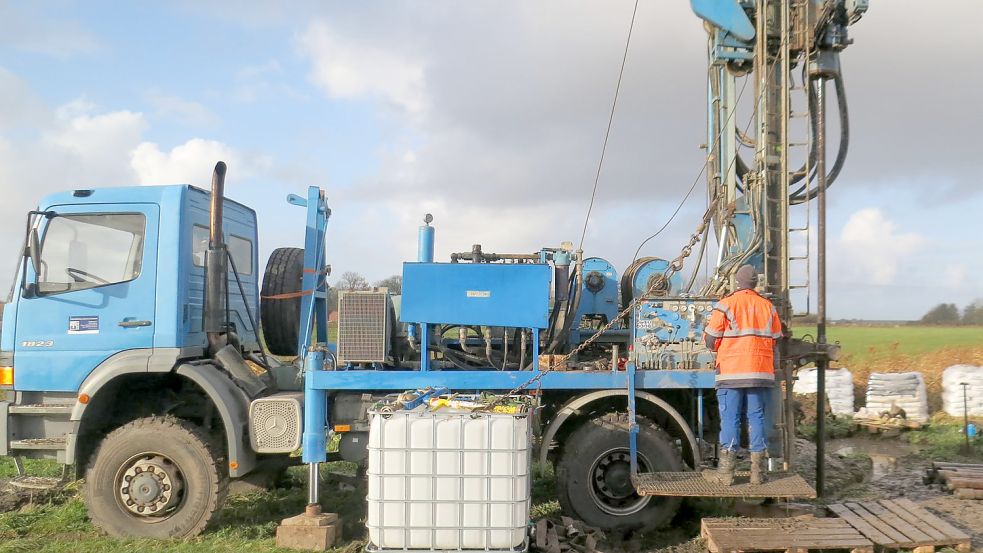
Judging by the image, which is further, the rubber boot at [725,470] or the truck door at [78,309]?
the truck door at [78,309]

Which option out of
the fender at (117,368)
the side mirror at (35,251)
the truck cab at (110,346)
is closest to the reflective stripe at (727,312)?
the truck cab at (110,346)

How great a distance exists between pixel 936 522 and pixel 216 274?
21.6 feet

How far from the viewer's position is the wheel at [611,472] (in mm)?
6203

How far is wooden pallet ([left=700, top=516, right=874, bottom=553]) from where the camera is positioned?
5.25 m

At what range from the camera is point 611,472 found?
6.31 m

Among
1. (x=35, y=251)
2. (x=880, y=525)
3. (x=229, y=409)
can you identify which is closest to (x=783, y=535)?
(x=880, y=525)

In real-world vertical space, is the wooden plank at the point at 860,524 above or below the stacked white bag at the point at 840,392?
below

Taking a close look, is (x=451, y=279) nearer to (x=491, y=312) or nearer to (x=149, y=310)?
(x=491, y=312)

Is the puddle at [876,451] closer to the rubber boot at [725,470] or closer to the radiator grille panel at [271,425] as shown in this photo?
the rubber boot at [725,470]

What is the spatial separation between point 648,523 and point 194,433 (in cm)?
405

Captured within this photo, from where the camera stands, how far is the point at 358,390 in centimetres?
626

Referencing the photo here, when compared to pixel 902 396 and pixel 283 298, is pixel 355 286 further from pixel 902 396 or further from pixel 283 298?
pixel 902 396

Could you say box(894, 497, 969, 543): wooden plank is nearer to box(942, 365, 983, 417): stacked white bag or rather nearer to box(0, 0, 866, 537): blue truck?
box(0, 0, 866, 537): blue truck

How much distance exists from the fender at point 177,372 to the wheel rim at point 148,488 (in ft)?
1.46
